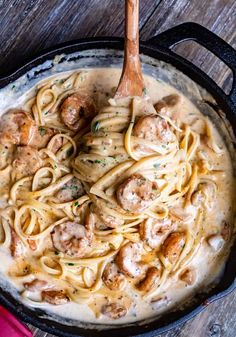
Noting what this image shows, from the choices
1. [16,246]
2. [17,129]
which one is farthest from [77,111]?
[16,246]

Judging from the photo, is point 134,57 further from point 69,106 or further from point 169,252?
point 169,252

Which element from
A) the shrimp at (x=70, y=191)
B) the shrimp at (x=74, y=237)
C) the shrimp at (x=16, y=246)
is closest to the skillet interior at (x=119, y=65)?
the shrimp at (x=16, y=246)

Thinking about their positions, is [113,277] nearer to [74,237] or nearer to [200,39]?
[74,237]

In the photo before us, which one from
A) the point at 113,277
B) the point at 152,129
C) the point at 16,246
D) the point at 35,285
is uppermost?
the point at 152,129

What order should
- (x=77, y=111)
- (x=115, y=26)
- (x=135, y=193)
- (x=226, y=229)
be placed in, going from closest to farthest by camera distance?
1. (x=135, y=193)
2. (x=77, y=111)
3. (x=226, y=229)
4. (x=115, y=26)

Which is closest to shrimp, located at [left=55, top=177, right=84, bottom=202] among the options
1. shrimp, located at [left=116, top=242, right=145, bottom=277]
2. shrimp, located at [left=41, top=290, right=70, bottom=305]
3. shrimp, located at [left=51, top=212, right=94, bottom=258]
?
shrimp, located at [left=51, top=212, right=94, bottom=258]

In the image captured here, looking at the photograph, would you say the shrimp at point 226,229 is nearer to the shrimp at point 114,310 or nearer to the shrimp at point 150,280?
the shrimp at point 150,280

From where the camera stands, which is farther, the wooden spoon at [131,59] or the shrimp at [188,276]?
the shrimp at [188,276]
